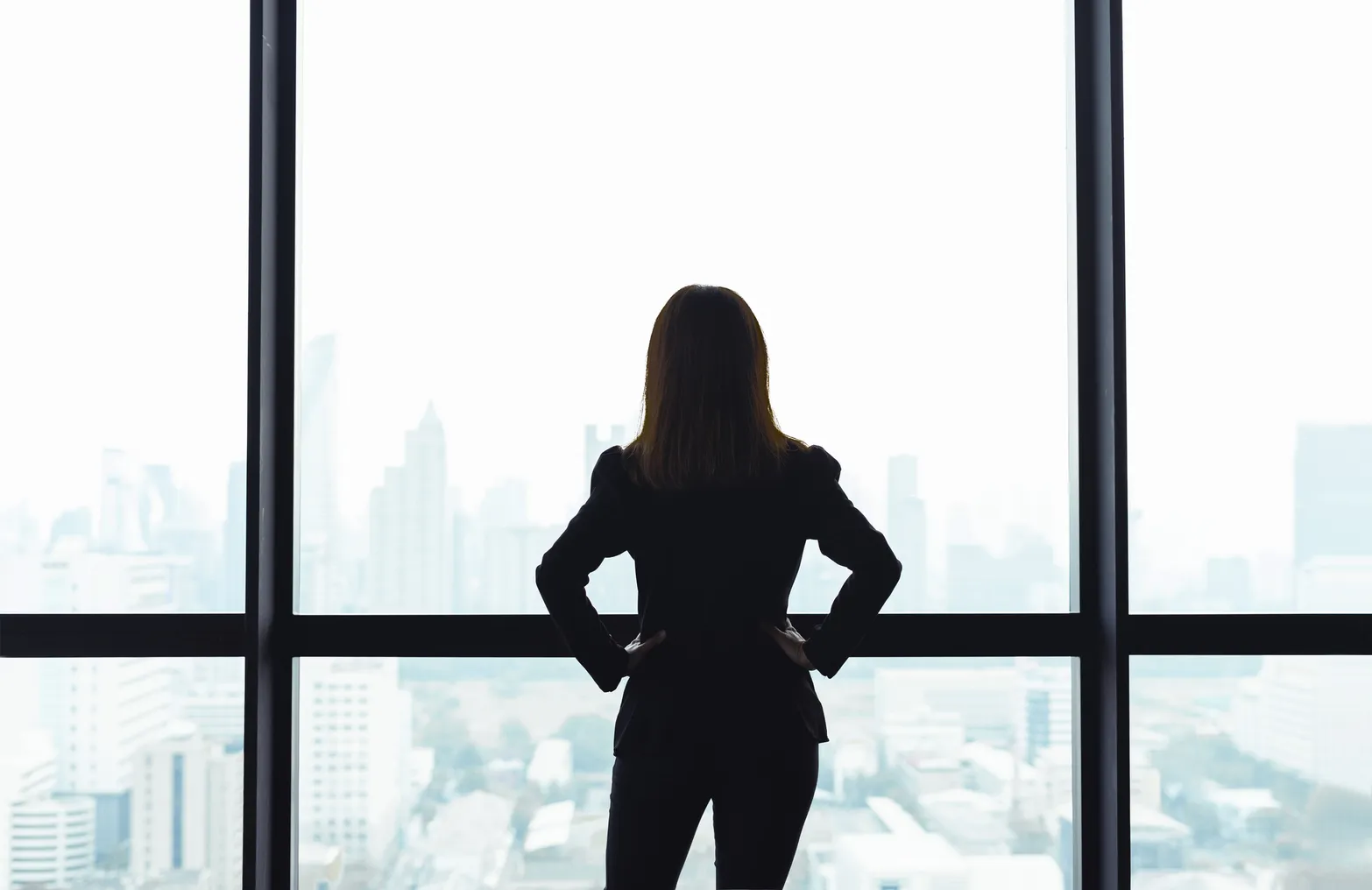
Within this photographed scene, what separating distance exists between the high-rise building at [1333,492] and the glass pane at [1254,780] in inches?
8.9

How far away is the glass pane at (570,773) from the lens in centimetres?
198

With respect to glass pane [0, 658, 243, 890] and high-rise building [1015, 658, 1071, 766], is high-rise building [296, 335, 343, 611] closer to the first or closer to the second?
glass pane [0, 658, 243, 890]

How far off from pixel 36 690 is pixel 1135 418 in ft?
A: 7.36

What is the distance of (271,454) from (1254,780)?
2036mm

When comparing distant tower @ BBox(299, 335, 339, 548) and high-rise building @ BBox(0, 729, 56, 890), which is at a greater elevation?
distant tower @ BBox(299, 335, 339, 548)

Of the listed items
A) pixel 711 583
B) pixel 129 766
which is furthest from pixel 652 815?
pixel 129 766

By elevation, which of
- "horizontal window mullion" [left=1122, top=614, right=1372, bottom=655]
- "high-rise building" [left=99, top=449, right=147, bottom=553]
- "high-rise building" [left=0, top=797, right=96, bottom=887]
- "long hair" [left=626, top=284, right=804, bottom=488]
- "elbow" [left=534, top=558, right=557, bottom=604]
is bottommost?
"high-rise building" [left=0, top=797, right=96, bottom=887]

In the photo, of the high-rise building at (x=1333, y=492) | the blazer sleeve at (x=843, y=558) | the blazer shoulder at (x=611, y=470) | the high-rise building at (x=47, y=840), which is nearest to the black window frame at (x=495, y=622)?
the high-rise building at (x=1333, y=492)

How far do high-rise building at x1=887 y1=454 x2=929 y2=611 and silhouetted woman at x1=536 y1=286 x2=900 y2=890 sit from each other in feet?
1.76

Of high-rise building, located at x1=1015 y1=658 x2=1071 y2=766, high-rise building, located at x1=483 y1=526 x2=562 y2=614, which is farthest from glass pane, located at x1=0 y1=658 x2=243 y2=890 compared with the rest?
high-rise building, located at x1=1015 y1=658 x2=1071 y2=766

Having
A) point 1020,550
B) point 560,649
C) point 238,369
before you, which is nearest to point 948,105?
point 1020,550

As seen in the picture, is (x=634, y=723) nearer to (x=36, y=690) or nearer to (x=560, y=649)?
(x=560, y=649)

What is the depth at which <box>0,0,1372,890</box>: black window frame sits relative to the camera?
75.4 inches

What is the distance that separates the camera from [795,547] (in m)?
1.45
